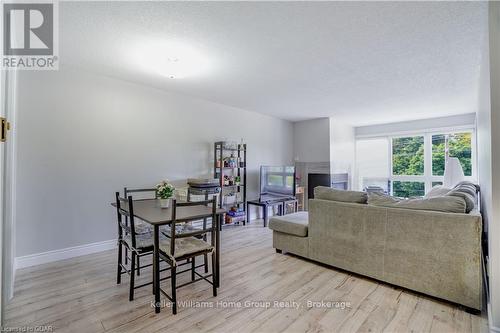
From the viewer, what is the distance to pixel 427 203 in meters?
2.25

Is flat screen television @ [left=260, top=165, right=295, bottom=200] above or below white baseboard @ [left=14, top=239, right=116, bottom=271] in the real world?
above

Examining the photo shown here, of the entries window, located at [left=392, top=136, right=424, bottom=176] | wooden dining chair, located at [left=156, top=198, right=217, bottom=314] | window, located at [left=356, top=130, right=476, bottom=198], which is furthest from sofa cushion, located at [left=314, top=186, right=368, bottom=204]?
window, located at [left=392, top=136, right=424, bottom=176]

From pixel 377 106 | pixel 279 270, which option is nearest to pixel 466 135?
pixel 377 106

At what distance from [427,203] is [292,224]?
4.77ft

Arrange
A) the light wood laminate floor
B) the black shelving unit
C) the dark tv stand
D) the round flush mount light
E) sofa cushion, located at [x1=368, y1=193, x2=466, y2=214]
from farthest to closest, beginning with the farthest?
the dark tv stand < the black shelving unit < the round flush mount light < sofa cushion, located at [x1=368, y1=193, x2=466, y2=214] < the light wood laminate floor

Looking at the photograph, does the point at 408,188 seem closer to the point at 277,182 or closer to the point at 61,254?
the point at 277,182

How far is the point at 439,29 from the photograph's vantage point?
2162mm

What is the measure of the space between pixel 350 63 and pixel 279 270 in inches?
98.6

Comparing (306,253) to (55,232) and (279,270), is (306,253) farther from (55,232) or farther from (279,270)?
(55,232)

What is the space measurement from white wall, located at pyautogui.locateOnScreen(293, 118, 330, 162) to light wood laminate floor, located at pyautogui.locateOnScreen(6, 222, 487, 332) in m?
3.56

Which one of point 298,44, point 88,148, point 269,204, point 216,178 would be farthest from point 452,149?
point 88,148

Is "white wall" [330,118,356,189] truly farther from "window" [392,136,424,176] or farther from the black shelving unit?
the black shelving unit

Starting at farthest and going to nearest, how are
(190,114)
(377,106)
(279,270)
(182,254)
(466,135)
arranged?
1. (466,135)
2. (377,106)
3. (190,114)
4. (279,270)
5. (182,254)

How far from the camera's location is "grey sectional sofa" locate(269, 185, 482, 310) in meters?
2.01
